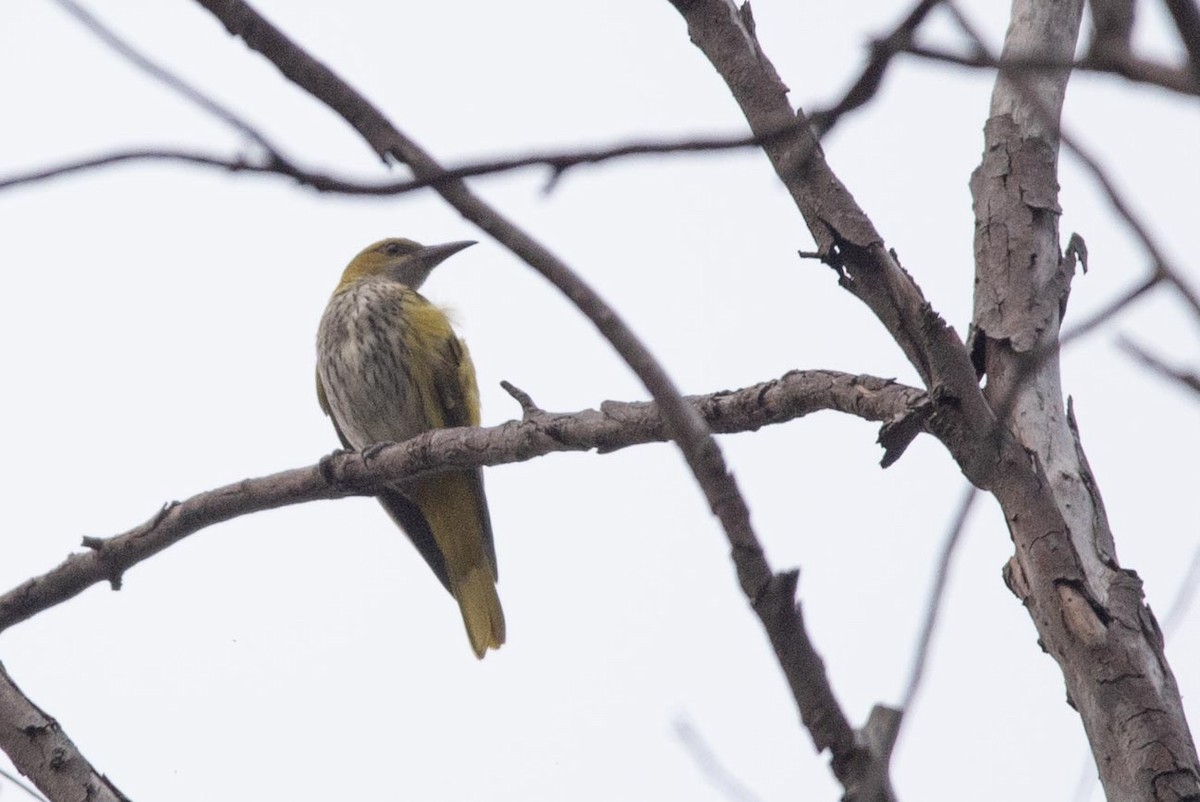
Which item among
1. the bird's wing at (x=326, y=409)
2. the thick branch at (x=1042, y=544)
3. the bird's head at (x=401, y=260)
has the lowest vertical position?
the thick branch at (x=1042, y=544)

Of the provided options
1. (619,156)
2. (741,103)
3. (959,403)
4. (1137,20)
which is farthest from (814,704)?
(741,103)

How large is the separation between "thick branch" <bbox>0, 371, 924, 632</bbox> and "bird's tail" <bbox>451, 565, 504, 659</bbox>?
1.98m

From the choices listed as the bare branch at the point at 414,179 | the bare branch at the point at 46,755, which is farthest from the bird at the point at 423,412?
the bare branch at the point at 414,179

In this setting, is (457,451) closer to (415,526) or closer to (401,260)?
(415,526)

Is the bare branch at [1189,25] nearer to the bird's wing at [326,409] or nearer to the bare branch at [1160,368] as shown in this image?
the bare branch at [1160,368]

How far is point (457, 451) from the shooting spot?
420cm

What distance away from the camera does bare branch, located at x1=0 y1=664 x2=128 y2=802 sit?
11.0ft

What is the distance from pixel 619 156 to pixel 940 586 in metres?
0.49

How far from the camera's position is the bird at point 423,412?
655cm

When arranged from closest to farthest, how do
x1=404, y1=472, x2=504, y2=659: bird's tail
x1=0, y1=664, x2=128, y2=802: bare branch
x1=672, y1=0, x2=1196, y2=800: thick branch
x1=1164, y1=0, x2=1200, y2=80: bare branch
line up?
x1=1164, y1=0, x2=1200, y2=80: bare branch
x1=672, y1=0, x2=1196, y2=800: thick branch
x1=0, y1=664, x2=128, y2=802: bare branch
x1=404, y1=472, x2=504, y2=659: bird's tail

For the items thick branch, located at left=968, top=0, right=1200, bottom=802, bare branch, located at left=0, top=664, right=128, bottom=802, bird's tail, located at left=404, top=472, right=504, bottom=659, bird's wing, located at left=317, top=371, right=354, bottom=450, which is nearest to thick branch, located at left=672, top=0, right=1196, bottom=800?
thick branch, located at left=968, top=0, right=1200, bottom=802

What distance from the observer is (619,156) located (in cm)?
128

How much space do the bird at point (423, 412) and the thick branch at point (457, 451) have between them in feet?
6.01

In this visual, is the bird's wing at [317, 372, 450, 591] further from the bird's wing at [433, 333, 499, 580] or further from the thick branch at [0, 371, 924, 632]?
the thick branch at [0, 371, 924, 632]
